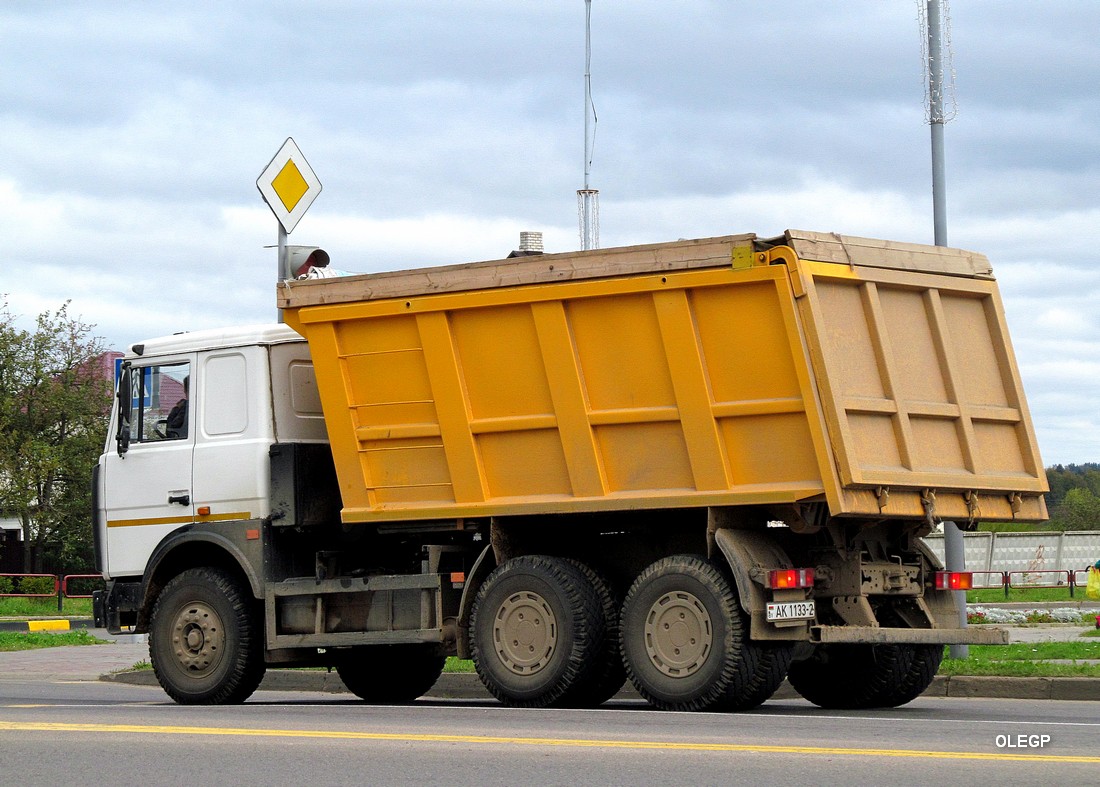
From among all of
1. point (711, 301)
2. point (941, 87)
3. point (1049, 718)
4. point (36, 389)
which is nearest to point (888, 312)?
point (711, 301)

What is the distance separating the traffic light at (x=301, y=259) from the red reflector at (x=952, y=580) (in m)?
5.70

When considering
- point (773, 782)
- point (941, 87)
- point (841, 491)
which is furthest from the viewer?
point (941, 87)

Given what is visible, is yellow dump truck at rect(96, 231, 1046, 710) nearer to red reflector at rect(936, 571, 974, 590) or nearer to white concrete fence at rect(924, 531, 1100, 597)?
red reflector at rect(936, 571, 974, 590)

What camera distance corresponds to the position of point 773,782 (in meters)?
6.75

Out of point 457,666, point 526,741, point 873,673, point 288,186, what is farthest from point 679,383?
point 457,666

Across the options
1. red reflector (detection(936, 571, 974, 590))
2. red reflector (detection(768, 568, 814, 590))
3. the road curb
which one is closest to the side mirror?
the road curb

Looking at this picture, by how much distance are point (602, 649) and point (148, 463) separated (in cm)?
433

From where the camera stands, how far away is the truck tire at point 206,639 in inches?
489

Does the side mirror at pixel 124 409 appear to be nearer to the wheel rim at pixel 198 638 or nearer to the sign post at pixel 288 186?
the wheel rim at pixel 198 638

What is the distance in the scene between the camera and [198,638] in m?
12.6

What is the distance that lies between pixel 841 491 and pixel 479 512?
2871 mm

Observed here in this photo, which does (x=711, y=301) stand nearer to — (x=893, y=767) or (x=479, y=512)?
(x=479, y=512)

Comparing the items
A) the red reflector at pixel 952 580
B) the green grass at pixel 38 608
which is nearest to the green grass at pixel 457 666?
the red reflector at pixel 952 580

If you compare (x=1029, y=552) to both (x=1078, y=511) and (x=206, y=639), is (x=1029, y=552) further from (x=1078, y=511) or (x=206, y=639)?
(x=1078, y=511)
